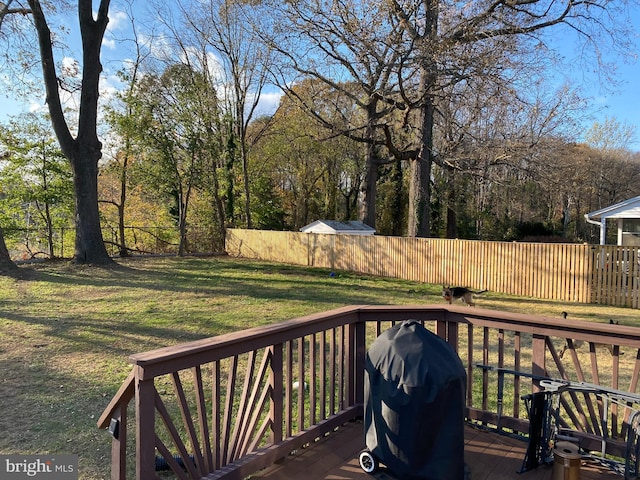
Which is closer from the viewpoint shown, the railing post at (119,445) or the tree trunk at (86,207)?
the railing post at (119,445)

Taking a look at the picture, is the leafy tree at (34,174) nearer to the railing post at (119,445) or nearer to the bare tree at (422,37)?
the bare tree at (422,37)

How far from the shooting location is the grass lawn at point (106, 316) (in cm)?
334

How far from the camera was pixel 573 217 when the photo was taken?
32.3 metres

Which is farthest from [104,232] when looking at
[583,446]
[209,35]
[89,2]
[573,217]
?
[573,217]

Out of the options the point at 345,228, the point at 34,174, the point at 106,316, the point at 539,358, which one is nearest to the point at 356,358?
the point at 539,358

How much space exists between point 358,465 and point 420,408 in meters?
0.71

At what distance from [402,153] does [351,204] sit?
14954 millimetres

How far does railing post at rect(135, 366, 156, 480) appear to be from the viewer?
1.71 metres

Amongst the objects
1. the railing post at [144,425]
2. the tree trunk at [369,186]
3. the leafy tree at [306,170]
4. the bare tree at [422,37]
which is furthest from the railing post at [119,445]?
the leafy tree at [306,170]

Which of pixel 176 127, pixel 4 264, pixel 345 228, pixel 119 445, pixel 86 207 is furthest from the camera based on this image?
pixel 176 127

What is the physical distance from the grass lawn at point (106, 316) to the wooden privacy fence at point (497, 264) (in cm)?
72

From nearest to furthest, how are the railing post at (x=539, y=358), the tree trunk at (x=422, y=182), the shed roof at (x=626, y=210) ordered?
the railing post at (x=539, y=358), the tree trunk at (x=422, y=182), the shed roof at (x=626, y=210)

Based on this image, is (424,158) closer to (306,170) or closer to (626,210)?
(626,210)

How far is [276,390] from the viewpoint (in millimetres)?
2389
